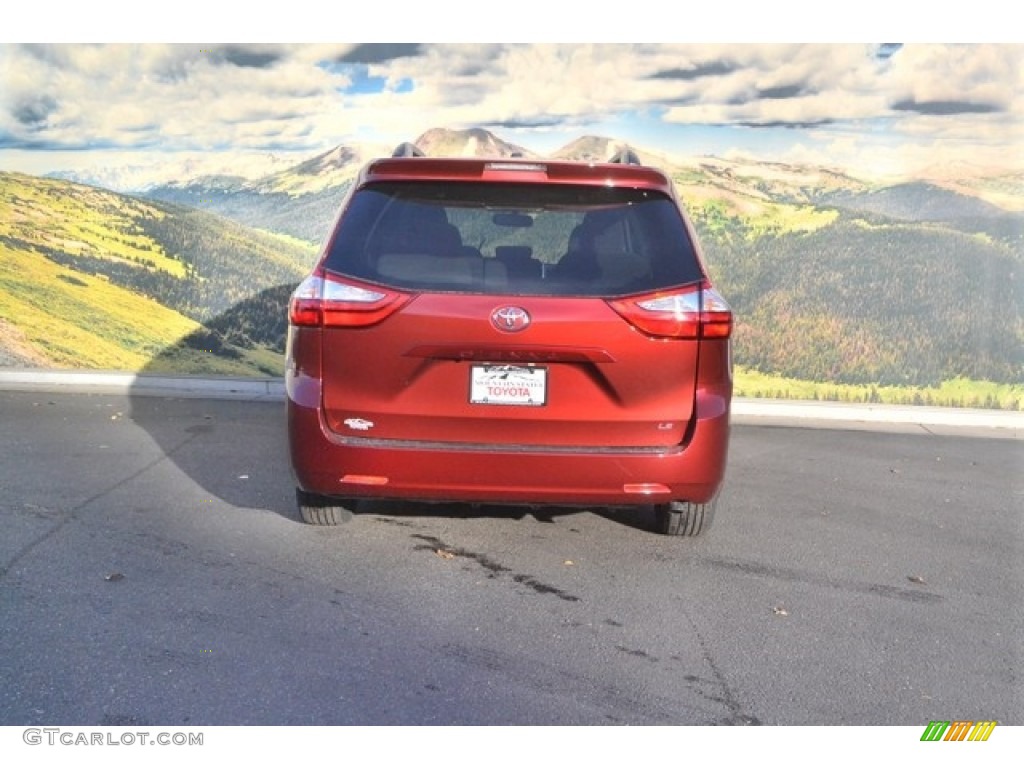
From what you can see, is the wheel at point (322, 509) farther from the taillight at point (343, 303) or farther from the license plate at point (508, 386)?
the license plate at point (508, 386)

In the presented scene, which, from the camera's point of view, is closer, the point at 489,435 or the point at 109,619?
the point at 109,619

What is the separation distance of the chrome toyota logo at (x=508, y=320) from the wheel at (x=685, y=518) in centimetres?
139

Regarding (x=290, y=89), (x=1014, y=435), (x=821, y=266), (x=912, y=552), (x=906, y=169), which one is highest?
(x=290, y=89)

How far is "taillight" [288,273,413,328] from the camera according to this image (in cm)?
402

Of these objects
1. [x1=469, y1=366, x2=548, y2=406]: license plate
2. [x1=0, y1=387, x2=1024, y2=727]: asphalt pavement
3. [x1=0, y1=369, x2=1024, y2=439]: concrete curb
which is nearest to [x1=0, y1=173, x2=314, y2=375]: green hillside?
[x1=0, y1=369, x2=1024, y2=439]: concrete curb

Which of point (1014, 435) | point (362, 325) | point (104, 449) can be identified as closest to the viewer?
point (362, 325)

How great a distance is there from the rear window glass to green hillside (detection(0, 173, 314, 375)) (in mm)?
5335

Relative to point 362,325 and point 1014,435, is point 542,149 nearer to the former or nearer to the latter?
point 1014,435

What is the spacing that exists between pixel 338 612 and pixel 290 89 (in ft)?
22.1

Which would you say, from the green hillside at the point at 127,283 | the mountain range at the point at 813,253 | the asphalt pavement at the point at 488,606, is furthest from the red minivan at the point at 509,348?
the green hillside at the point at 127,283

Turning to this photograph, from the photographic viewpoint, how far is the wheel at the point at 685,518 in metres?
4.82

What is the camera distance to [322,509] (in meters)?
4.84

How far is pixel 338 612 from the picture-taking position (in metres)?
3.87

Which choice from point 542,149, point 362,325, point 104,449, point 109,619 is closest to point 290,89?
point 542,149
